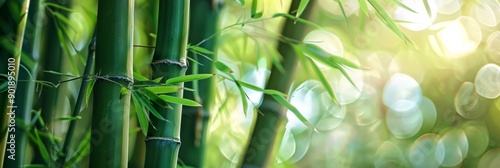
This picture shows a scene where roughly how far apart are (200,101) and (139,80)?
11cm

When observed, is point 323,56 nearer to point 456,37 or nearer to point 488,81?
point 456,37

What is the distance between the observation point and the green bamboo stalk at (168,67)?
83 centimetres

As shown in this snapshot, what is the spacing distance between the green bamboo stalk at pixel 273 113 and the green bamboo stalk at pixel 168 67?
0.29 metres

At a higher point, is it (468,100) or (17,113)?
(17,113)

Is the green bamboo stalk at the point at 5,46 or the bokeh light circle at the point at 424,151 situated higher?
the green bamboo stalk at the point at 5,46

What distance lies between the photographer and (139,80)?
0.96m

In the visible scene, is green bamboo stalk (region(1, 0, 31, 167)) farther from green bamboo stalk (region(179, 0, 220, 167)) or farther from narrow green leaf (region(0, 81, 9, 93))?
green bamboo stalk (region(179, 0, 220, 167))

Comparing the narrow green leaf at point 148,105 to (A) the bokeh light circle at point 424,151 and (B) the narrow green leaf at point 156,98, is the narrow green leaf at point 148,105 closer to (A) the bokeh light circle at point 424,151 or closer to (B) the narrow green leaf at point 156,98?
(B) the narrow green leaf at point 156,98

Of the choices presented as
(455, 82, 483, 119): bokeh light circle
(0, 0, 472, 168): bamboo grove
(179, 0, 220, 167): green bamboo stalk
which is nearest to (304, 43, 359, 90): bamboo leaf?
(0, 0, 472, 168): bamboo grove

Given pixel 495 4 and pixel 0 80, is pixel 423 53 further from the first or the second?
pixel 0 80

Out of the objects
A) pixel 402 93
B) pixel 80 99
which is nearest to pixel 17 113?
pixel 80 99

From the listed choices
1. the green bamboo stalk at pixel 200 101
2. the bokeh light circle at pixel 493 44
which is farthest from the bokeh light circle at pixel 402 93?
the green bamboo stalk at pixel 200 101

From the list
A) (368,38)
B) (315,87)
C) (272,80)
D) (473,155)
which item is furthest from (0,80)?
(473,155)

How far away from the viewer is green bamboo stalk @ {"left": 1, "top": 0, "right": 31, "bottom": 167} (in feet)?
2.91
